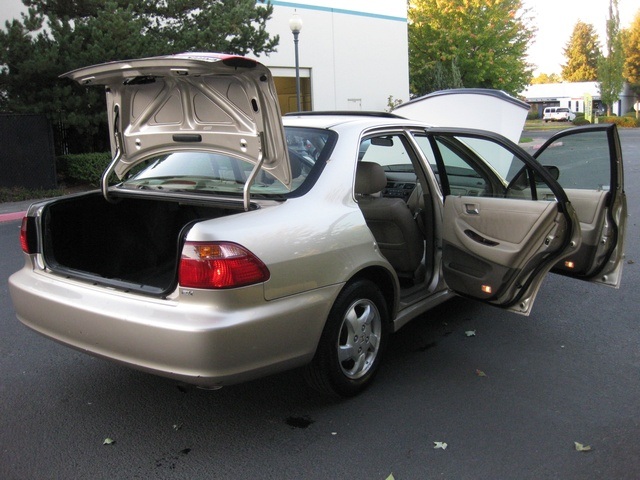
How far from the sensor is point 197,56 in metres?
3.09

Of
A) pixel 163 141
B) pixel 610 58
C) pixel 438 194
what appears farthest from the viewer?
pixel 610 58

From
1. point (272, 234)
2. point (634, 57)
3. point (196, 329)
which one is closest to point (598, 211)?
point (272, 234)

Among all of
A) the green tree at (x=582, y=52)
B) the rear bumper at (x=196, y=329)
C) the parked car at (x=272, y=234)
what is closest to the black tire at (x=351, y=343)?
the parked car at (x=272, y=234)

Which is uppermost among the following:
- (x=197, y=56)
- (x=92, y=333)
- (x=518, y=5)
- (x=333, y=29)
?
(x=518, y=5)

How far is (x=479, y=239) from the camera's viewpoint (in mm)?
4062

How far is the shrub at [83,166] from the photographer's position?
1522cm

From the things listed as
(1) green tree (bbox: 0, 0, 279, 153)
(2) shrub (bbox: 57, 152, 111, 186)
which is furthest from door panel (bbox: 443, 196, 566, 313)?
(2) shrub (bbox: 57, 152, 111, 186)

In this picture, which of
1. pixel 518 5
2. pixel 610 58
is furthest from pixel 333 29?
pixel 610 58

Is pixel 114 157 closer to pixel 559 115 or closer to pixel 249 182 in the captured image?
pixel 249 182

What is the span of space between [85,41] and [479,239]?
1267cm

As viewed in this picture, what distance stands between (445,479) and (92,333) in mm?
1877

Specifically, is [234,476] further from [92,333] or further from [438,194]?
[438,194]

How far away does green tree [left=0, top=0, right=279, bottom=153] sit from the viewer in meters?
13.4

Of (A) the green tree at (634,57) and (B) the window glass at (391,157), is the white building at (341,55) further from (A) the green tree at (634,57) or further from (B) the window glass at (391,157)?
(A) the green tree at (634,57)
